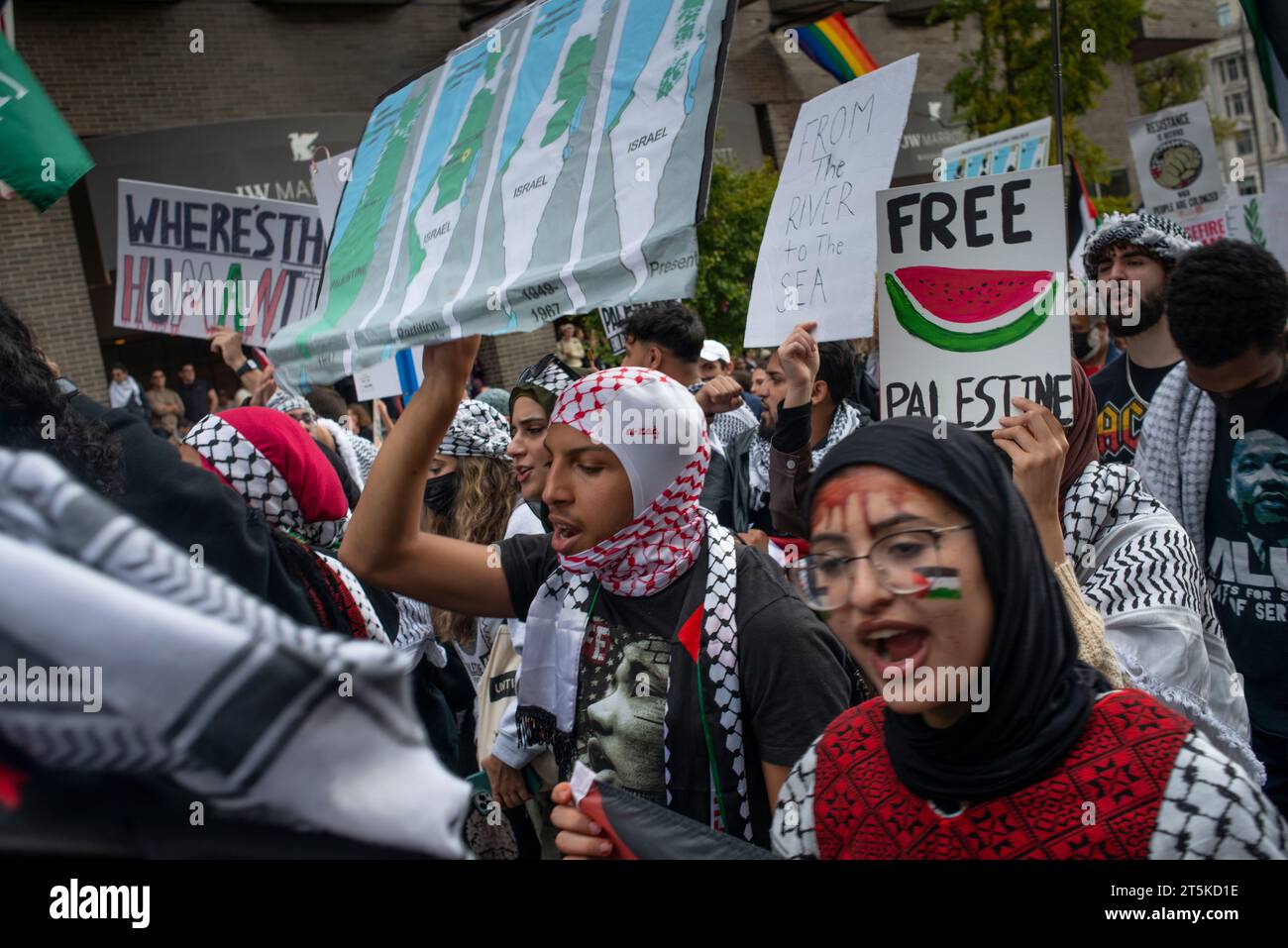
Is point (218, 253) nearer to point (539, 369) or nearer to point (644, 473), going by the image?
point (539, 369)

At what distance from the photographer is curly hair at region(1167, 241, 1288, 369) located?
11.1ft

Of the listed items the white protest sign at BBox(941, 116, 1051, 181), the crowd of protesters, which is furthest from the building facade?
the crowd of protesters

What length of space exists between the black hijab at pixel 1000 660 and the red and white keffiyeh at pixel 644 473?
2.85ft

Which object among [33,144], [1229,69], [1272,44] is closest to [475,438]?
[33,144]

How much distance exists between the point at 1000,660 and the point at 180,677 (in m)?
1.19

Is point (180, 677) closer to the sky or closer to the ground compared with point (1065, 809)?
closer to the sky

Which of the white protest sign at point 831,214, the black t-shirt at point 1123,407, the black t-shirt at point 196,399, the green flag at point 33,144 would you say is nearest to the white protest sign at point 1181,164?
the black t-shirt at point 1123,407

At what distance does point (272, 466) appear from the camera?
11.6ft

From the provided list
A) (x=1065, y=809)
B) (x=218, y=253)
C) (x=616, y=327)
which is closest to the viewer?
(x=1065, y=809)

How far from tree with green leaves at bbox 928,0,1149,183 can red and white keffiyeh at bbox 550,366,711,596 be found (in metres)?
13.8

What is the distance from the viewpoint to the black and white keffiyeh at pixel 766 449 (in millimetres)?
4609
